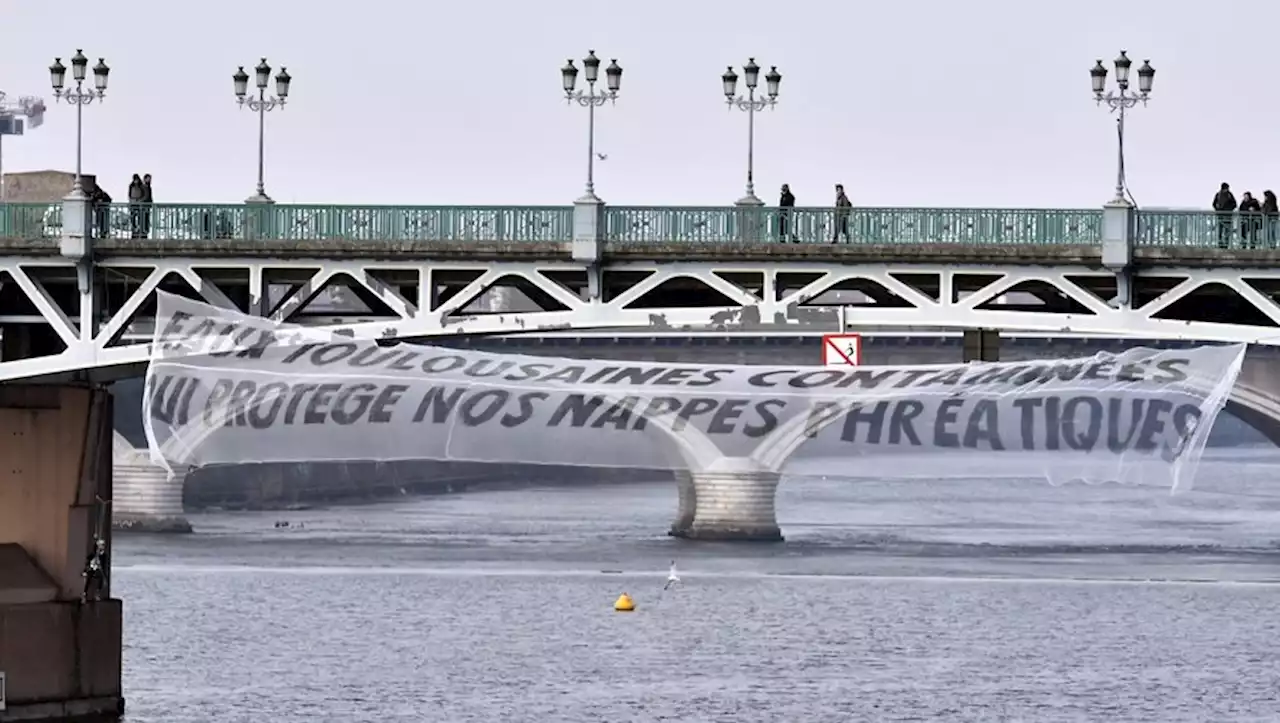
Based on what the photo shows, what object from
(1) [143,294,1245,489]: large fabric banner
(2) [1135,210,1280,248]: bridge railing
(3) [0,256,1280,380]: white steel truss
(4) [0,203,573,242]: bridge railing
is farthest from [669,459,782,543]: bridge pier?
(1) [143,294,1245,489]: large fabric banner

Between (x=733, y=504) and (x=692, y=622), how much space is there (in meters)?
40.8

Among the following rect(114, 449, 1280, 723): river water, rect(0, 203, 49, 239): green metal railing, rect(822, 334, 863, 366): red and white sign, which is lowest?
rect(114, 449, 1280, 723): river water

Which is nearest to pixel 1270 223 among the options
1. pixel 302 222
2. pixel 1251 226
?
pixel 1251 226

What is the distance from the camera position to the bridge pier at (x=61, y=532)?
4716 cm

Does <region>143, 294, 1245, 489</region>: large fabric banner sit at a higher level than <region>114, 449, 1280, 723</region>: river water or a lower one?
higher

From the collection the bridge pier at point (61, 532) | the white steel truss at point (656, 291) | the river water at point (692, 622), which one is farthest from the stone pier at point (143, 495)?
the bridge pier at point (61, 532)

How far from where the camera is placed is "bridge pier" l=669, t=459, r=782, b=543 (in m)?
120

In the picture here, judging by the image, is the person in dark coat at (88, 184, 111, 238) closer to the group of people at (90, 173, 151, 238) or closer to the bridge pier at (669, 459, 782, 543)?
the group of people at (90, 173, 151, 238)

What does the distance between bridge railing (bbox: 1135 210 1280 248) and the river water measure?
991cm

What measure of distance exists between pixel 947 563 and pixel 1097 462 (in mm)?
64606

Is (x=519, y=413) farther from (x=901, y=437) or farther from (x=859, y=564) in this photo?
(x=859, y=564)

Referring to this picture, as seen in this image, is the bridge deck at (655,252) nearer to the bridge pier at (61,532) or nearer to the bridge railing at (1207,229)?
the bridge railing at (1207,229)

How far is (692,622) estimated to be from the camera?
262ft

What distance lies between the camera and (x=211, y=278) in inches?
3393
